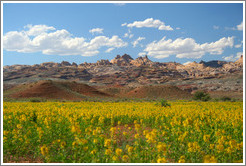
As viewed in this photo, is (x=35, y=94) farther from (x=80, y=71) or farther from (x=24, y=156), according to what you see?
(x=80, y=71)

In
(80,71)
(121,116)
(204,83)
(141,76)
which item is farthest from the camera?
(80,71)

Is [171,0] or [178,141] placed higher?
[171,0]

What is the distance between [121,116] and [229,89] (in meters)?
65.2

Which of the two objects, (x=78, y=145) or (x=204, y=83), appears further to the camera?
(x=204, y=83)

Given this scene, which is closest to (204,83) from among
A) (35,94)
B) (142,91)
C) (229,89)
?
(229,89)

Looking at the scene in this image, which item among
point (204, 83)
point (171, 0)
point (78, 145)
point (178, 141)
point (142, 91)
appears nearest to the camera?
point (78, 145)

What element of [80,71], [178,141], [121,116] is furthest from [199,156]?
[80,71]

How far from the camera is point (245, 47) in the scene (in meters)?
4.58

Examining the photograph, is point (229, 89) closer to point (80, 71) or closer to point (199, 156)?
point (199, 156)

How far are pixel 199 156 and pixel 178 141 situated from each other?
2.34 ft

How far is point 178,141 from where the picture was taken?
16.7ft

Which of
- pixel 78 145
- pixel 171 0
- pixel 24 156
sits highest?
pixel 171 0

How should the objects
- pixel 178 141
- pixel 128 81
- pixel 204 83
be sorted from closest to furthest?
pixel 178 141
pixel 204 83
pixel 128 81

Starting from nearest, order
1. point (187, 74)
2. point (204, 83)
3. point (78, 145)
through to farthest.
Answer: point (78, 145)
point (204, 83)
point (187, 74)
